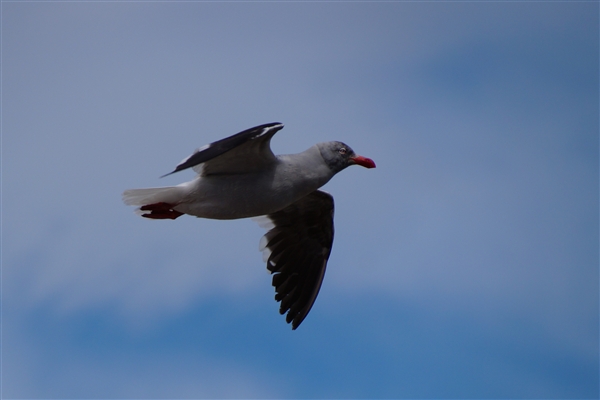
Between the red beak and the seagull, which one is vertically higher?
the red beak

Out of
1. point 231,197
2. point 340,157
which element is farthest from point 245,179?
point 340,157

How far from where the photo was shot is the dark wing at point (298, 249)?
9000 millimetres

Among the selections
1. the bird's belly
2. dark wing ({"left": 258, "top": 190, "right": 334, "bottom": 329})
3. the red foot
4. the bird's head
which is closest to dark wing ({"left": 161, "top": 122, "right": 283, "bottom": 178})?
the bird's belly

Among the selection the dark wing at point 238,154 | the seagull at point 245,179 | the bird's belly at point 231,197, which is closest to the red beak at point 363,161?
the seagull at point 245,179

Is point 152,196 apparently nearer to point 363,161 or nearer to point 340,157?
point 340,157

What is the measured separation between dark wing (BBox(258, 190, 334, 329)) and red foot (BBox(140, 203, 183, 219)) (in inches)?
67.9

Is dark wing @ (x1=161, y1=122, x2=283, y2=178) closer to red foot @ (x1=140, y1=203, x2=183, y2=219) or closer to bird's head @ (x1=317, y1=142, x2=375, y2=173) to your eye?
red foot @ (x1=140, y1=203, x2=183, y2=219)

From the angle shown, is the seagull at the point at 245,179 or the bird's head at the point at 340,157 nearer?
the seagull at the point at 245,179

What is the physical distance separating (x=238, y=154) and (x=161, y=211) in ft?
3.13

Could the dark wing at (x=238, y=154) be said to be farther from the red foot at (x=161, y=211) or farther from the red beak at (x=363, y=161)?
the red beak at (x=363, y=161)

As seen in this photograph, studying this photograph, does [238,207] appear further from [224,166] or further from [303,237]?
[303,237]

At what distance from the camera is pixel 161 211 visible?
758 cm

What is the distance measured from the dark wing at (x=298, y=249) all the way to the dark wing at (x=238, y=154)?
1683mm

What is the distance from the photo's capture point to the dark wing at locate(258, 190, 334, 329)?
29.5ft
